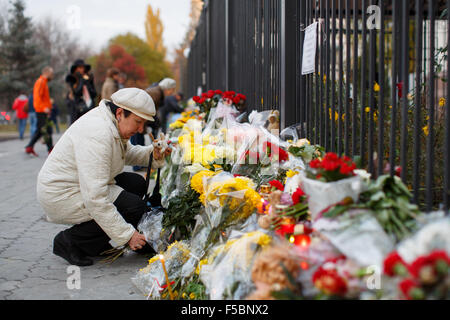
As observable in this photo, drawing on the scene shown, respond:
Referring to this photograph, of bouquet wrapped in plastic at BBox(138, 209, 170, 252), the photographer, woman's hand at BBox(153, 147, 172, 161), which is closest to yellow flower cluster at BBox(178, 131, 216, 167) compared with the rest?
woman's hand at BBox(153, 147, 172, 161)

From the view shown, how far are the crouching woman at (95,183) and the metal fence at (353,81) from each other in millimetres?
1215

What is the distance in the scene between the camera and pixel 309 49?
332 centimetres

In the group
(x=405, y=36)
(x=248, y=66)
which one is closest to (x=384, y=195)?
(x=405, y=36)

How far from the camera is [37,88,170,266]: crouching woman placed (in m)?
3.51

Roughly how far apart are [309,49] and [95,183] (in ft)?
5.74

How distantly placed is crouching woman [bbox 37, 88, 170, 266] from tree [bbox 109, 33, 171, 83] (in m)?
47.0

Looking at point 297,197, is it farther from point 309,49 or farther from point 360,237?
point 309,49

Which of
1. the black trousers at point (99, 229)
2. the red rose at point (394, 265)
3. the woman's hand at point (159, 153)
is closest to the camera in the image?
the red rose at point (394, 265)

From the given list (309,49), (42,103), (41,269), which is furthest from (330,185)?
(42,103)

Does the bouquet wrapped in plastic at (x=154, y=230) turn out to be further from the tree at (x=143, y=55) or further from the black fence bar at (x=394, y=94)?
the tree at (x=143, y=55)

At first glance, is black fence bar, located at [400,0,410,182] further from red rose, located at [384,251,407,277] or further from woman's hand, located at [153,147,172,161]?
woman's hand, located at [153,147,172,161]

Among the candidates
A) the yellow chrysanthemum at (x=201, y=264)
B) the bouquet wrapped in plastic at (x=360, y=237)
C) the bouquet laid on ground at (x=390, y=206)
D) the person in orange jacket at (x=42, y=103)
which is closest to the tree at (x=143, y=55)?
the person in orange jacket at (x=42, y=103)

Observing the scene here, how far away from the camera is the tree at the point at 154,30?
3140 inches
